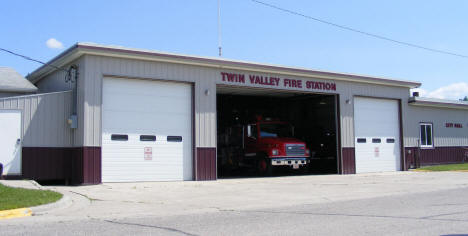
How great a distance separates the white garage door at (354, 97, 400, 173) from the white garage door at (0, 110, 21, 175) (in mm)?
14727

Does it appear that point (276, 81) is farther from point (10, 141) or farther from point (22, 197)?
point (22, 197)

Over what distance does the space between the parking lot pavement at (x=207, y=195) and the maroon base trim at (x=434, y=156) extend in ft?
23.5

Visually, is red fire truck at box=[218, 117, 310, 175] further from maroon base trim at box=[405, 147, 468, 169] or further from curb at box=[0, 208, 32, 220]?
curb at box=[0, 208, 32, 220]

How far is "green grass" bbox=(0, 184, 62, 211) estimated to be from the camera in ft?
31.1

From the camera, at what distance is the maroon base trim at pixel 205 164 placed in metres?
17.5

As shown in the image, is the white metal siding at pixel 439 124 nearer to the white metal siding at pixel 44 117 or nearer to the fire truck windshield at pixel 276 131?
the fire truck windshield at pixel 276 131

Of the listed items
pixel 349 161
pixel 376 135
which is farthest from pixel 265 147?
pixel 376 135

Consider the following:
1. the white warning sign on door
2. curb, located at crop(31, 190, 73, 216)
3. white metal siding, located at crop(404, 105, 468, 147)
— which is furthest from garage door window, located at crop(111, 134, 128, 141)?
white metal siding, located at crop(404, 105, 468, 147)

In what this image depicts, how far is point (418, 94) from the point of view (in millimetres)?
25703

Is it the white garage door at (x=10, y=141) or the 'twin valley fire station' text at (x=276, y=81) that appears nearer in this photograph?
the white garage door at (x=10, y=141)

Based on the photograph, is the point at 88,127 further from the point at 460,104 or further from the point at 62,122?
the point at 460,104

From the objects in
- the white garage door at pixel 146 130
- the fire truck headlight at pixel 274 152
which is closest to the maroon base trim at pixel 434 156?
the fire truck headlight at pixel 274 152

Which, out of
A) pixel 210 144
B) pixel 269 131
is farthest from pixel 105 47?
pixel 269 131

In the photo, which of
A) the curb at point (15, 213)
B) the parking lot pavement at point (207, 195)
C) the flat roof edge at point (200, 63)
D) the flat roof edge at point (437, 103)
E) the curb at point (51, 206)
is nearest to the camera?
the curb at point (15, 213)
